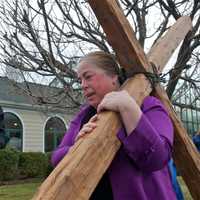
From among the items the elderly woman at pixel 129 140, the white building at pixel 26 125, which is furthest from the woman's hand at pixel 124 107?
the white building at pixel 26 125

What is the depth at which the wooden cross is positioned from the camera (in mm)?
1681

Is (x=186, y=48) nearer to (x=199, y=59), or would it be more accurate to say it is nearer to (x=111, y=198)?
(x=199, y=59)

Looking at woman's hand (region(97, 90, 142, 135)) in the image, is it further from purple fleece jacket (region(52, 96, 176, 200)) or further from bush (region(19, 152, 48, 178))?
bush (region(19, 152, 48, 178))

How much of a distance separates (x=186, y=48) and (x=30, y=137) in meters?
24.5

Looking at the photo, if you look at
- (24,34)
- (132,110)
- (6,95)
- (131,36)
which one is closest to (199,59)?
(24,34)

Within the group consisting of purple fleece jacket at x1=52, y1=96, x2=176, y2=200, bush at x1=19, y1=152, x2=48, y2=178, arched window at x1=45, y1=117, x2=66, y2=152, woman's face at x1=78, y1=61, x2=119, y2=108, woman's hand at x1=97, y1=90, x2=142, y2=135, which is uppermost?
arched window at x1=45, y1=117, x2=66, y2=152

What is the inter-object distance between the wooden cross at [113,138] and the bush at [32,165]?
17.5 metres

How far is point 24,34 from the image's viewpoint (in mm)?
5859

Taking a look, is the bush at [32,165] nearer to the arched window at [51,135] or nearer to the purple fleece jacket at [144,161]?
the arched window at [51,135]

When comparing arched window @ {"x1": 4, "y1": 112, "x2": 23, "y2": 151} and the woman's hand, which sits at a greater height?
arched window @ {"x1": 4, "y1": 112, "x2": 23, "y2": 151}

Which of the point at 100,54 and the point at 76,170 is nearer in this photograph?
the point at 76,170

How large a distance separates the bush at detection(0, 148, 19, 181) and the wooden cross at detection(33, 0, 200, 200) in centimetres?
1607

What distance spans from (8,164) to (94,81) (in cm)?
1734

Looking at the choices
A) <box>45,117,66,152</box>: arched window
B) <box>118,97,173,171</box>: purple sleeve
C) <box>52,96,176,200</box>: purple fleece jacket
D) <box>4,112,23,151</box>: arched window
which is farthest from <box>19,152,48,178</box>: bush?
<box>118,97,173,171</box>: purple sleeve
